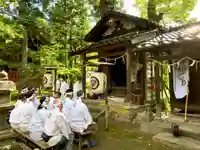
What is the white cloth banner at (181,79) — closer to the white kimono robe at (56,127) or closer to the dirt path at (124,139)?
the dirt path at (124,139)

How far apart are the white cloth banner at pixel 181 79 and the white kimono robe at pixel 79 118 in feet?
10.9

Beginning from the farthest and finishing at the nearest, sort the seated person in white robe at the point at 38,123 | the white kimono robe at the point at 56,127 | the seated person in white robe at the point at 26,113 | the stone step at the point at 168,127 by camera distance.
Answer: the stone step at the point at 168,127, the seated person in white robe at the point at 26,113, the seated person in white robe at the point at 38,123, the white kimono robe at the point at 56,127

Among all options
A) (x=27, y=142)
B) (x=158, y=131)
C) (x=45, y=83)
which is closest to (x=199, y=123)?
(x=158, y=131)

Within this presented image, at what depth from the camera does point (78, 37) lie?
62.8 ft

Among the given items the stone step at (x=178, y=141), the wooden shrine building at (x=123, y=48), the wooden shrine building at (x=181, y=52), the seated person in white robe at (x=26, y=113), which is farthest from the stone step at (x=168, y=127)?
the seated person in white robe at (x=26, y=113)

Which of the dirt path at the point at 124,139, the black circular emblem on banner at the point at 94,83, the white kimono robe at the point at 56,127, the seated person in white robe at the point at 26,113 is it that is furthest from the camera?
the black circular emblem on banner at the point at 94,83

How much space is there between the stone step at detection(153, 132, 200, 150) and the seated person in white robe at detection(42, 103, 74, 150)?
3066 mm

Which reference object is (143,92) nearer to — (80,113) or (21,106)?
(80,113)

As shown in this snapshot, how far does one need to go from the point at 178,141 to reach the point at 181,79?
6.85 ft

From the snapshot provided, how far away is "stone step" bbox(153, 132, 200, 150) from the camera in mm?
5643

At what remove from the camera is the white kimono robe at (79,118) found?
6.13 meters

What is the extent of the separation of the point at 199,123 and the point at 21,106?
5.67m

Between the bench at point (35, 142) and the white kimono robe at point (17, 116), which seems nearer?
the bench at point (35, 142)

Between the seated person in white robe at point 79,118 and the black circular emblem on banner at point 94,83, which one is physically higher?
the black circular emblem on banner at point 94,83
